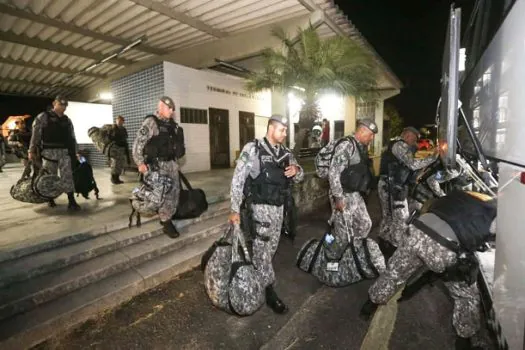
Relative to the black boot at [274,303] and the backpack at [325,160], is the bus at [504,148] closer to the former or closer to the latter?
the backpack at [325,160]

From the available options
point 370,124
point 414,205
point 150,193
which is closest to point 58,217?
point 150,193

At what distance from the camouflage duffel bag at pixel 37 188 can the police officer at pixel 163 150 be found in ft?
6.49

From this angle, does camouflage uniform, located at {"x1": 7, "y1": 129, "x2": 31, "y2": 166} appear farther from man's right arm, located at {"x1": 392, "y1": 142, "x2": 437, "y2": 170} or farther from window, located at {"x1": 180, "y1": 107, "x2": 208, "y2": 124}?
man's right arm, located at {"x1": 392, "y1": 142, "x2": 437, "y2": 170}

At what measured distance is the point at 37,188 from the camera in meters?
4.55

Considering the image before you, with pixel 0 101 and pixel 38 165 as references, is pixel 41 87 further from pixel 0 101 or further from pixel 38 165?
pixel 38 165

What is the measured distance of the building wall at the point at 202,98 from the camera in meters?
9.12

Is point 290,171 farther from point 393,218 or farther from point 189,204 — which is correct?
point 393,218

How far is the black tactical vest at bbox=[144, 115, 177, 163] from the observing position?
3768 mm

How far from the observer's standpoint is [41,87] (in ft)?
46.0

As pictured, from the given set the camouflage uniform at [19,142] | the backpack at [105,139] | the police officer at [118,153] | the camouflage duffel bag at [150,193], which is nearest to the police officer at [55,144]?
the camouflage duffel bag at [150,193]

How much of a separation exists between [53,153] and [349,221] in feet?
16.0

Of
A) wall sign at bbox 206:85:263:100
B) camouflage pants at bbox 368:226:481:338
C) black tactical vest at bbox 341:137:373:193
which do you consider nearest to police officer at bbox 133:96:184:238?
black tactical vest at bbox 341:137:373:193

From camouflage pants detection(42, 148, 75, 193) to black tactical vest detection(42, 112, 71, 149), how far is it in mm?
109

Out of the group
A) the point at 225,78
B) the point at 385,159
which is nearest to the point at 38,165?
the point at 385,159
